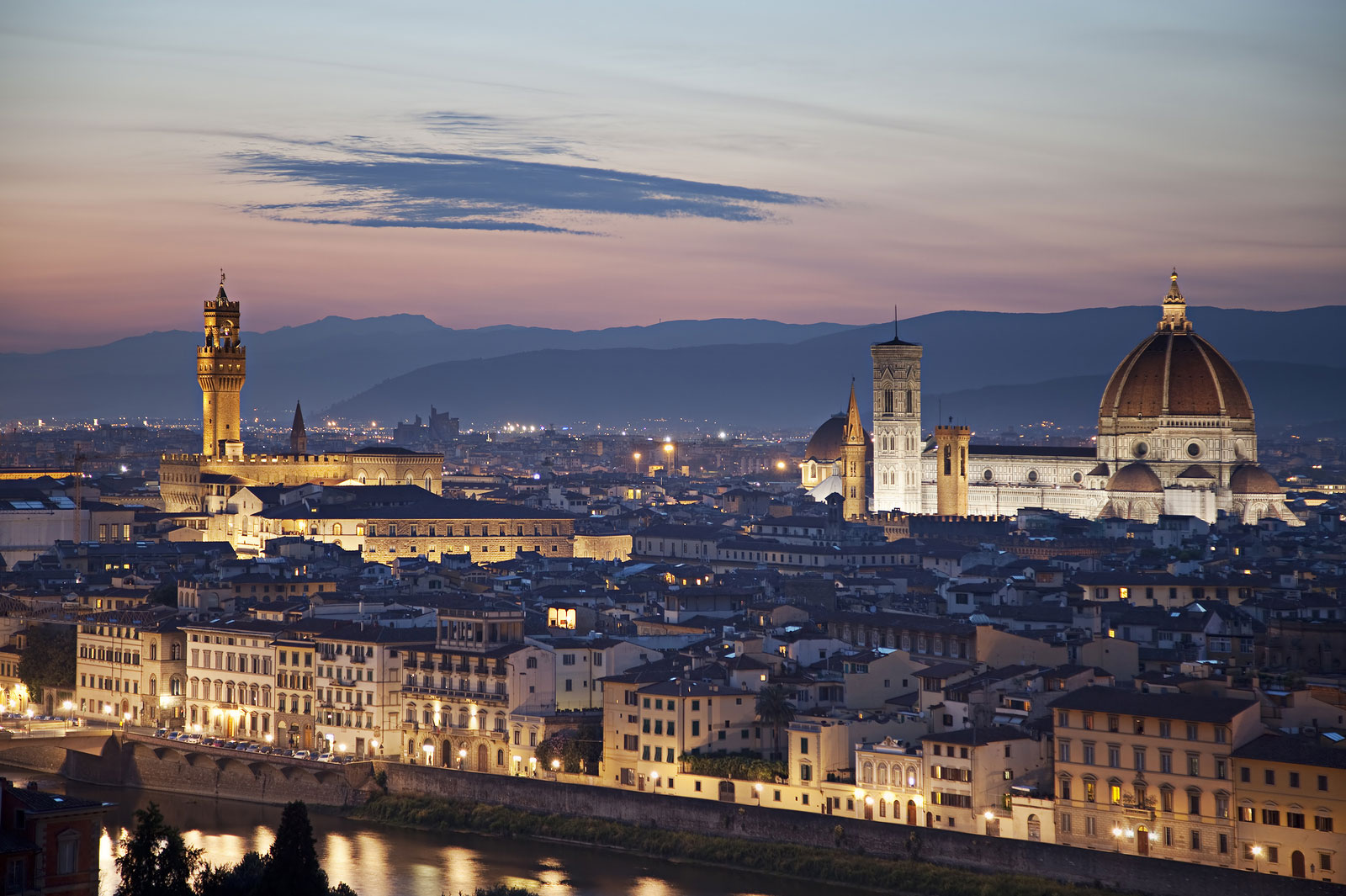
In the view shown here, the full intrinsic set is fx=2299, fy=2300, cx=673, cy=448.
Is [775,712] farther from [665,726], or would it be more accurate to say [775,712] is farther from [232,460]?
[232,460]

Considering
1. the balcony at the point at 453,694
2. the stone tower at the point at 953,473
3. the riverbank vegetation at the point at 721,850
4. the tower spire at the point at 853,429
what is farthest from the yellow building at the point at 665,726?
the tower spire at the point at 853,429

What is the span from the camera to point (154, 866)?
30984 millimetres

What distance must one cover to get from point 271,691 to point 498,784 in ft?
26.1

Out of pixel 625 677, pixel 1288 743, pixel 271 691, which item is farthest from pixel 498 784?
pixel 1288 743

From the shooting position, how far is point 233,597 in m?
55.6

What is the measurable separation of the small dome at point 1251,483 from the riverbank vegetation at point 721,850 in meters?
62.5

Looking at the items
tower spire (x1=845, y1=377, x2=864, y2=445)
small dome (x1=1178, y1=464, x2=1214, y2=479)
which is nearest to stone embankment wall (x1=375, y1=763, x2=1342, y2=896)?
small dome (x1=1178, y1=464, x2=1214, y2=479)

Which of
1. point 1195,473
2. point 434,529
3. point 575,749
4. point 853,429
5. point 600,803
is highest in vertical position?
point 853,429

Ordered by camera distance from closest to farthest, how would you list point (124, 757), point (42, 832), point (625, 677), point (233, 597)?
1. point (42, 832)
2. point (625, 677)
3. point (124, 757)
4. point (233, 597)

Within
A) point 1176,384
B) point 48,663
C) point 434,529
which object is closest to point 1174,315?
point 1176,384

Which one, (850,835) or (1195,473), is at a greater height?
(1195,473)

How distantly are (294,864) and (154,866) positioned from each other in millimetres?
1863

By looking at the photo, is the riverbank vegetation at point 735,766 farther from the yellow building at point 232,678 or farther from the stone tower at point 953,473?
the stone tower at point 953,473

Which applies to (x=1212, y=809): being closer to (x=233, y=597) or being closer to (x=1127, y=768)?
(x=1127, y=768)
